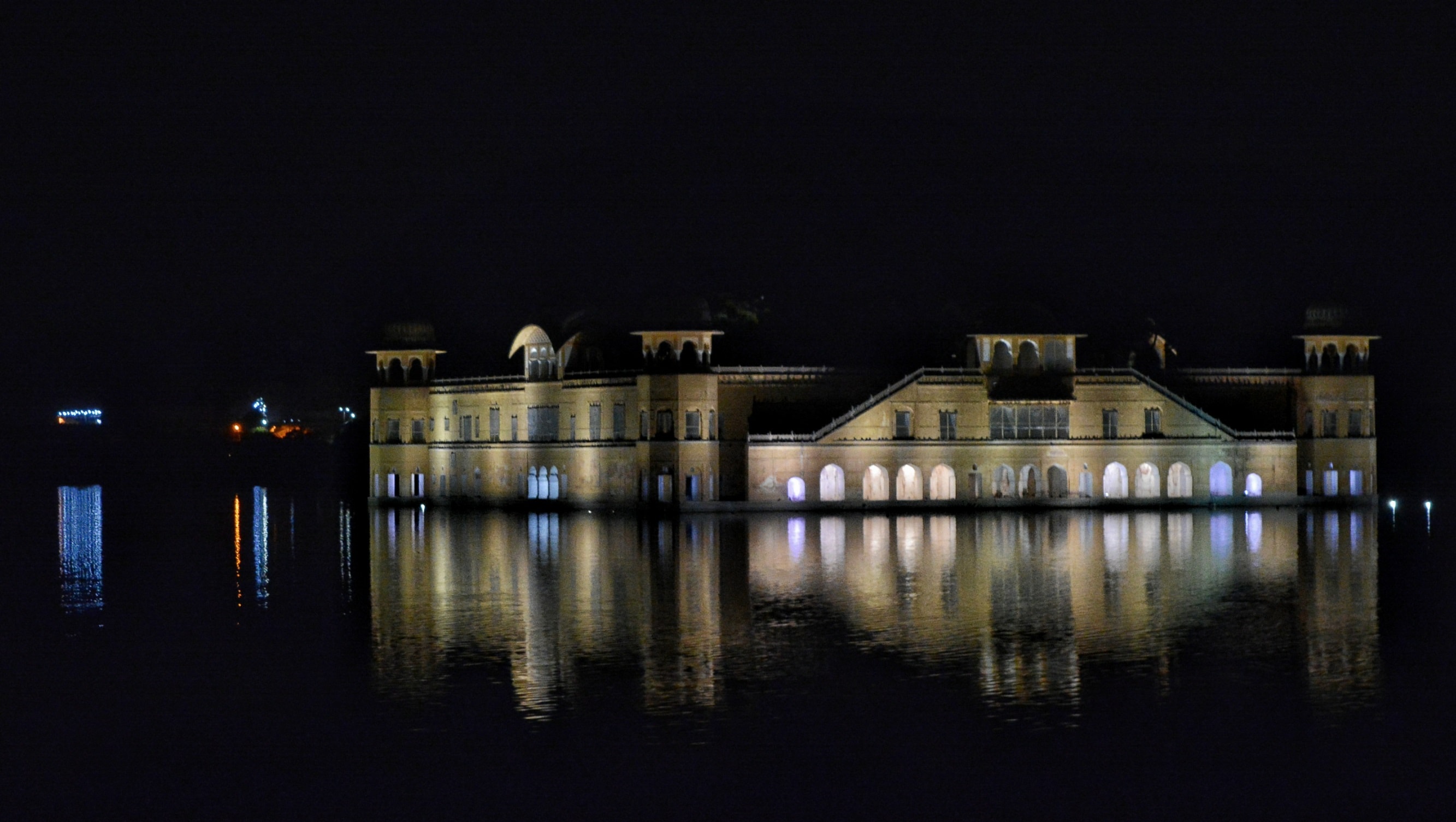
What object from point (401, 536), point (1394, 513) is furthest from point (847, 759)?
point (1394, 513)

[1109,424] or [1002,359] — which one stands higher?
[1002,359]

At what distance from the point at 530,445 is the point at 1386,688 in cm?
5982

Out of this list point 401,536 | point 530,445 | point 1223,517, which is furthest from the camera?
point 530,445

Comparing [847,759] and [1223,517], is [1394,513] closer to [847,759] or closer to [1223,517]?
[1223,517]

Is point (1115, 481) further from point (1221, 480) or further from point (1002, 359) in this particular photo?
point (1002, 359)

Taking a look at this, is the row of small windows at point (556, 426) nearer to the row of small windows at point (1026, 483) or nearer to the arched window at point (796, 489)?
the arched window at point (796, 489)

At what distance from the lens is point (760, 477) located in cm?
8462

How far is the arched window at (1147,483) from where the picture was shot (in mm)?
88812

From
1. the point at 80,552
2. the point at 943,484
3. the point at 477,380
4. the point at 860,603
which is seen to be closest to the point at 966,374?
the point at 943,484

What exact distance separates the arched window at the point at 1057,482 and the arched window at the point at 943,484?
410 centimetres

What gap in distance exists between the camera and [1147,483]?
89.0 metres

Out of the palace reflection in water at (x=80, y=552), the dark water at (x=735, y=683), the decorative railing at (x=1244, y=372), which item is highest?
the decorative railing at (x=1244, y=372)

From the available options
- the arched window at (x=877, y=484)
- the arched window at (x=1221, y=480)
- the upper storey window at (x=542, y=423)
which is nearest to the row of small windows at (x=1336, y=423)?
the arched window at (x=1221, y=480)

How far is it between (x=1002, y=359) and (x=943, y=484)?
18.1 feet
